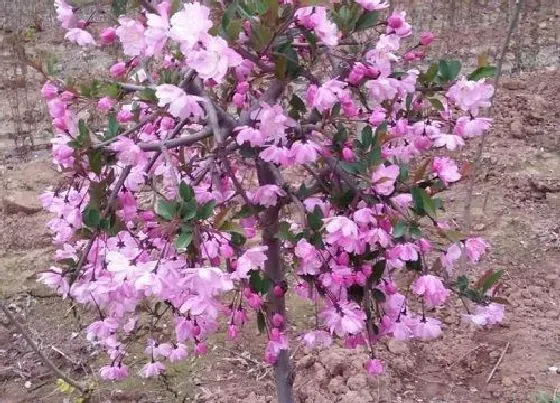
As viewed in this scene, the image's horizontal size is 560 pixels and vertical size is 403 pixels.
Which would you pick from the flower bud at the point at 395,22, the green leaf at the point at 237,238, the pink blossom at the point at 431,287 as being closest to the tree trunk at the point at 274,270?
the green leaf at the point at 237,238

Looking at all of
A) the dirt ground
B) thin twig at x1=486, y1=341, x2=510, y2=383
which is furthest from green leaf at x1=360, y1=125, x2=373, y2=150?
thin twig at x1=486, y1=341, x2=510, y2=383

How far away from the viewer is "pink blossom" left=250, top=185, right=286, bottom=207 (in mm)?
1532

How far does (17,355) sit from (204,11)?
95.0 inches

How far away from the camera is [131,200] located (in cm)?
149

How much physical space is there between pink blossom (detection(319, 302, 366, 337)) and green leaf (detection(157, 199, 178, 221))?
1.48 feet

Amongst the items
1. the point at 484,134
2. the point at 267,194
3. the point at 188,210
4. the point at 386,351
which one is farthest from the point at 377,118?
the point at 386,351

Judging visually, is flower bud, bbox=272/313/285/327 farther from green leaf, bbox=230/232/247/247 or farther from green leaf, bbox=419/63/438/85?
green leaf, bbox=419/63/438/85

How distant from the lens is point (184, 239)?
120 cm

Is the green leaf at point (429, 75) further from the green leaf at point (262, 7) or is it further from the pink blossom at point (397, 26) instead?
the green leaf at point (262, 7)

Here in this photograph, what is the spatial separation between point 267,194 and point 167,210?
35 centimetres

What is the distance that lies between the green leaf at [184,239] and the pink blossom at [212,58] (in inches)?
10.8

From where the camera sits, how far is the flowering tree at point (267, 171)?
1.28 m

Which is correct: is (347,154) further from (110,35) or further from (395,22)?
(110,35)

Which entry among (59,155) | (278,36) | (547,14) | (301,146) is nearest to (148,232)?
(59,155)
